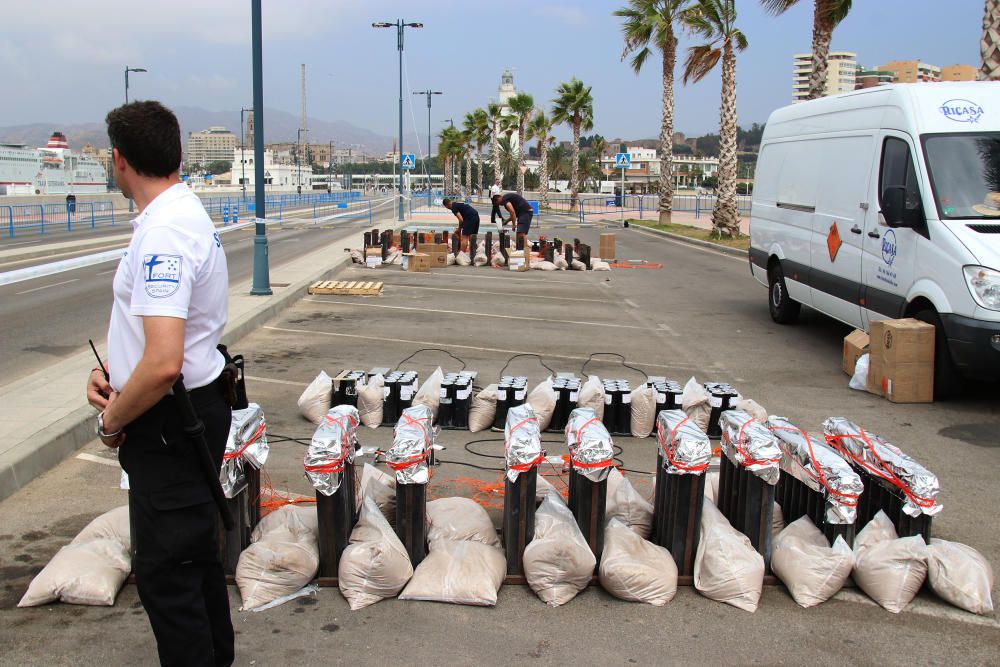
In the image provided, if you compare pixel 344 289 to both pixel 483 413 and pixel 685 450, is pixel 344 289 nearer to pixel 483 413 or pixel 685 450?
pixel 483 413

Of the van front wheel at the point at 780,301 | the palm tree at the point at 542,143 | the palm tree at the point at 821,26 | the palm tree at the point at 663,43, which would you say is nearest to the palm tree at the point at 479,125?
the palm tree at the point at 542,143

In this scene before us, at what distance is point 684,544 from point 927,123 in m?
6.50

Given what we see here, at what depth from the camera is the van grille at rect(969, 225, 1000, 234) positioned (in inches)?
319

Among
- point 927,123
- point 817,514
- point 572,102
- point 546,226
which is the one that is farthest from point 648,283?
point 572,102

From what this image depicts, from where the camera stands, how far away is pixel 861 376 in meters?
8.92

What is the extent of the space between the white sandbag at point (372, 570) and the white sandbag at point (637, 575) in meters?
0.98

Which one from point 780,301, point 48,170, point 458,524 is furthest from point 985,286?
point 48,170

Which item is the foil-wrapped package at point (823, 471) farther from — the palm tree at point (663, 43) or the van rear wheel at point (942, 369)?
the palm tree at point (663, 43)

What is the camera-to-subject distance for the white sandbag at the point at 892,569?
13.9 ft

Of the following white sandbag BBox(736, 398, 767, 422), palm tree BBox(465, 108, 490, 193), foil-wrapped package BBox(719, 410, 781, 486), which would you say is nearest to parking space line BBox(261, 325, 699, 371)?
white sandbag BBox(736, 398, 767, 422)

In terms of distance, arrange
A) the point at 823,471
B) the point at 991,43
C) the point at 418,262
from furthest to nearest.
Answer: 1. the point at 418,262
2. the point at 991,43
3. the point at 823,471

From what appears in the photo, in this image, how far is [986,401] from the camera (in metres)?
8.40

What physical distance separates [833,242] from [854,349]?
5.91 feet

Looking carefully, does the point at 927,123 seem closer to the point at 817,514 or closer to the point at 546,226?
the point at 817,514
